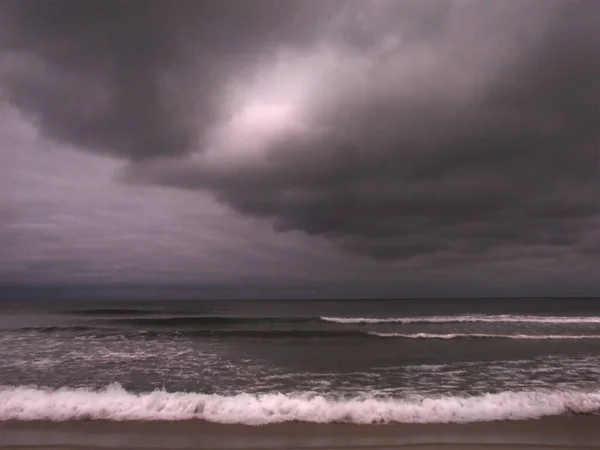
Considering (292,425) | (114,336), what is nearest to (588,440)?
(292,425)

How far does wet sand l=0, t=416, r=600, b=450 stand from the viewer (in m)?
6.49

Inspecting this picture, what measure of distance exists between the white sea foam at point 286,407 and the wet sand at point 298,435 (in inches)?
14.2

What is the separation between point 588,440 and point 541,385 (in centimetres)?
474

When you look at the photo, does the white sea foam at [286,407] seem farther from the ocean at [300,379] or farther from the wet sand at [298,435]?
the wet sand at [298,435]

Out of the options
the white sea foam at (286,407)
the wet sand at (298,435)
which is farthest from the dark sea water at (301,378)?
the wet sand at (298,435)

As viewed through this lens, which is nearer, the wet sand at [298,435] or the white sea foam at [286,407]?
the wet sand at [298,435]

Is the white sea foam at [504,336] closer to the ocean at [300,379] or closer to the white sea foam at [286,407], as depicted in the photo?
the ocean at [300,379]

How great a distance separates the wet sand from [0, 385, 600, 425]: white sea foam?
0.36 meters

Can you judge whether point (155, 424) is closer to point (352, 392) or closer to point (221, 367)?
point (352, 392)

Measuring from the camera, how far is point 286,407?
8.62 metres

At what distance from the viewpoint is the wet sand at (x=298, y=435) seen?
649 cm

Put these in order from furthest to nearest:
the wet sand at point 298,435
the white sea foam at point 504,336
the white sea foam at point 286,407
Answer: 1. the white sea foam at point 504,336
2. the white sea foam at point 286,407
3. the wet sand at point 298,435

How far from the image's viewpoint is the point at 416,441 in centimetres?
661

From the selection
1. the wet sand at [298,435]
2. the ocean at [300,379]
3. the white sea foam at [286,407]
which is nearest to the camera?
the wet sand at [298,435]
